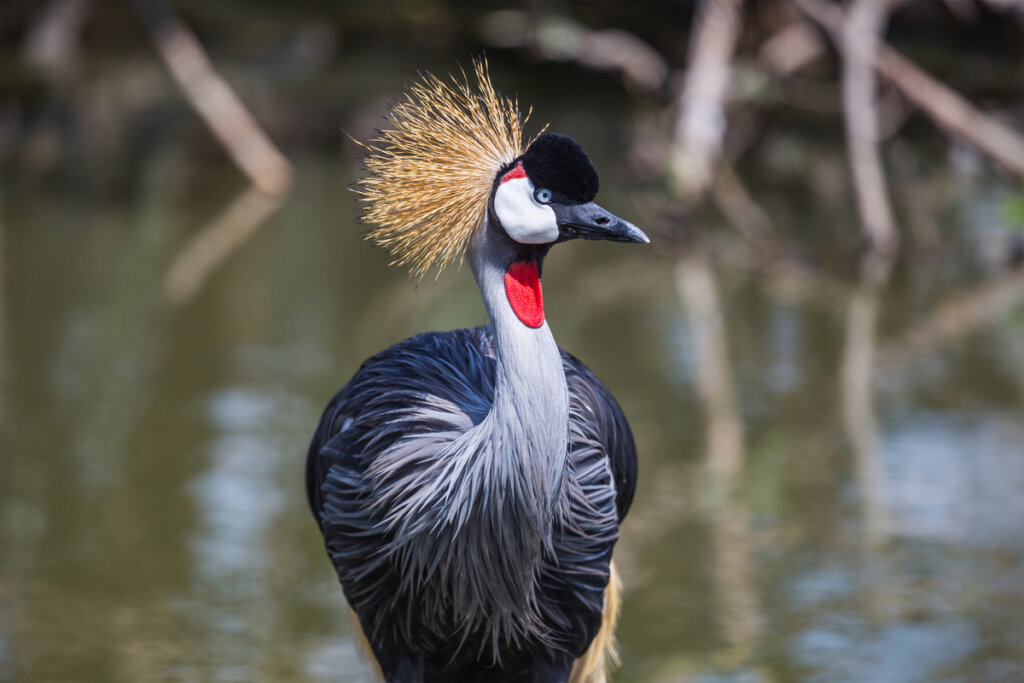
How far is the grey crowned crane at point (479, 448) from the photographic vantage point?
240 cm

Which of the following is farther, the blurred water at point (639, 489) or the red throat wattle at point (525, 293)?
the blurred water at point (639, 489)

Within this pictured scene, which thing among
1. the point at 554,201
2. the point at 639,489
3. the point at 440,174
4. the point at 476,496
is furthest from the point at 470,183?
the point at 639,489

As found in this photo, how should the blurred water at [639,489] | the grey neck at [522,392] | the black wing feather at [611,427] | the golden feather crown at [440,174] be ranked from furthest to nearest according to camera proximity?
the blurred water at [639,489] → the black wing feather at [611,427] → the golden feather crown at [440,174] → the grey neck at [522,392]

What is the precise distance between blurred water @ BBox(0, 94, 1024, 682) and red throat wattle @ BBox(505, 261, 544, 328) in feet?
4.03

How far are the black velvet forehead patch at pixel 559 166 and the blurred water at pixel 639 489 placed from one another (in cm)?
139

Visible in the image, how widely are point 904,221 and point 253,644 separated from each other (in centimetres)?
636

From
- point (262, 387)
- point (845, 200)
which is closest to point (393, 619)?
point (262, 387)

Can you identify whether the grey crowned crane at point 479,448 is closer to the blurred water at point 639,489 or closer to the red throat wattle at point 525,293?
the red throat wattle at point 525,293

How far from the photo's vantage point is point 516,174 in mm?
2430

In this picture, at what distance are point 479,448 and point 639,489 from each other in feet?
7.20

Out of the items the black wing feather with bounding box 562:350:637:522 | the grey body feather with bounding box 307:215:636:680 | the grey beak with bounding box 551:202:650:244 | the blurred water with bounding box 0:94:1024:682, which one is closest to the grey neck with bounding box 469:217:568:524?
the grey body feather with bounding box 307:215:636:680

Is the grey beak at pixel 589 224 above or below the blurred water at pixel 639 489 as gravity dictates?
below

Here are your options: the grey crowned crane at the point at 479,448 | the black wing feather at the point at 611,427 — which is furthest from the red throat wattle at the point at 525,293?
the black wing feather at the point at 611,427

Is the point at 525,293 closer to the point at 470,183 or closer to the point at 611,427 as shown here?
the point at 470,183
